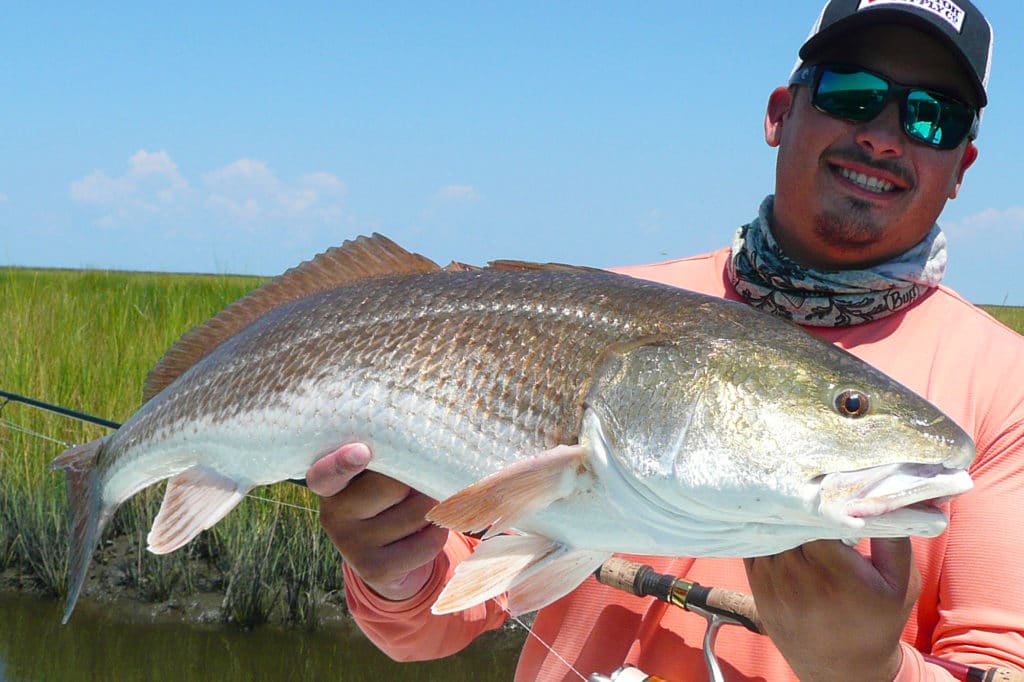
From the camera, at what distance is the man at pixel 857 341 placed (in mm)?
2215

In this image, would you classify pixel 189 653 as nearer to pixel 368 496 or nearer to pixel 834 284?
pixel 368 496

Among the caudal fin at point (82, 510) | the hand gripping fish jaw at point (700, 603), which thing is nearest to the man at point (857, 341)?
the hand gripping fish jaw at point (700, 603)

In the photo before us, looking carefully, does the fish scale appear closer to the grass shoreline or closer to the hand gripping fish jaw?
the hand gripping fish jaw

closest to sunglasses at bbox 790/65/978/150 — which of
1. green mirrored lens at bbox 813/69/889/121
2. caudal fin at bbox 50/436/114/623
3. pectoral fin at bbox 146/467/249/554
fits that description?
green mirrored lens at bbox 813/69/889/121

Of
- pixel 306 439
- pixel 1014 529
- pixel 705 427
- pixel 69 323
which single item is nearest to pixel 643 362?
pixel 705 427

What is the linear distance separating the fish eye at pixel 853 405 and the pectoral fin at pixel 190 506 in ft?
4.76

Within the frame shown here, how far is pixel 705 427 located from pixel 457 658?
5.54m

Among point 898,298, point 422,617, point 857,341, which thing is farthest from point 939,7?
point 422,617

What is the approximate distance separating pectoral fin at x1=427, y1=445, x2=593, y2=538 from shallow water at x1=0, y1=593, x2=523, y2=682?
16.8 feet

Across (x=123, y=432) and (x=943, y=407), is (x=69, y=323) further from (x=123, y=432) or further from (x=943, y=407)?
(x=943, y=407)

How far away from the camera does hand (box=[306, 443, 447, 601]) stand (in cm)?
222

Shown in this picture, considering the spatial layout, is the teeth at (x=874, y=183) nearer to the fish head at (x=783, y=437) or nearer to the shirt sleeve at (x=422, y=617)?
the fish head at (x=783, y=437)

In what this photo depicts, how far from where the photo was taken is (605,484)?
72.4 inches

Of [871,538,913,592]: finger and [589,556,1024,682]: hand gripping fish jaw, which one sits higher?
[871,538,913,592]: finger
